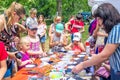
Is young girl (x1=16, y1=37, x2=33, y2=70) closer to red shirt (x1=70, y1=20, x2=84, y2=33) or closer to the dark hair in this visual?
the dark hair

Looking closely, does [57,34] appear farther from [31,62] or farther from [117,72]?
[117,72]

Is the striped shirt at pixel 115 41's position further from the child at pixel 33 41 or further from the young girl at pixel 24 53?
the child at pixel 33 41

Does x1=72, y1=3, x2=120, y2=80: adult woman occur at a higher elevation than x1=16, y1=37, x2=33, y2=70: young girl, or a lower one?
higher

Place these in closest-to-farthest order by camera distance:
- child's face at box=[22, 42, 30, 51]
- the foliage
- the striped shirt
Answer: the striped shirt
child's face at box=[22, 42, 30, 51]
the foliage

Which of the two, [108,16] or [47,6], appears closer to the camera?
[108,16]

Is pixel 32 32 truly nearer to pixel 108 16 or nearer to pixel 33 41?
pixel 33 41

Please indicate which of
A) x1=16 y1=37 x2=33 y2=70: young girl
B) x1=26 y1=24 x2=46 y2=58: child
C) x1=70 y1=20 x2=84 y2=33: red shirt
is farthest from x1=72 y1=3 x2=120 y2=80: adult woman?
x1=70 y1=20 x2=84 y2=33: red shirt

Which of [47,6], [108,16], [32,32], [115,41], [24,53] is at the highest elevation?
[108,16]

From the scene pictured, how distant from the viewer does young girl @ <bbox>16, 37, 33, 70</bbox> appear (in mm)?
4702

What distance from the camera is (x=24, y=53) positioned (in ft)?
16.1

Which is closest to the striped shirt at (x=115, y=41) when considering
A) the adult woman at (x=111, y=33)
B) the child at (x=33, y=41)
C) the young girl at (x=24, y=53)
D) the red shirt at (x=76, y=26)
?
the adult woman at (x=111, y=33)

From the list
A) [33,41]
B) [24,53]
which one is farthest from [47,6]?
[24,53]

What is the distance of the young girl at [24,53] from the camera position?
185 inches

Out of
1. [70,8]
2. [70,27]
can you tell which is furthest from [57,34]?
[70,8]
